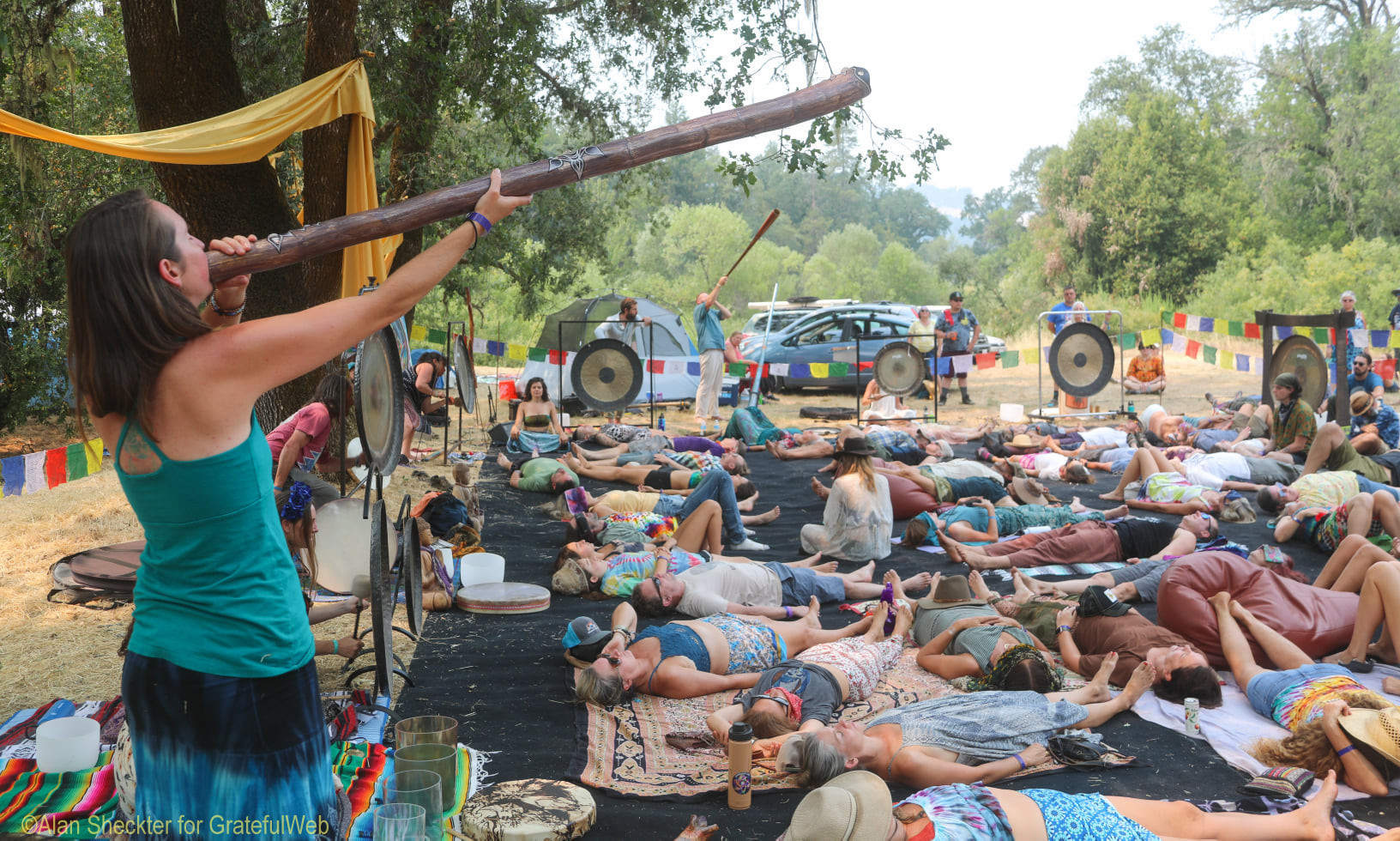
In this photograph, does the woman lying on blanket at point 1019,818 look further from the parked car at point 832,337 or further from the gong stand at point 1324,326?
the parked car at point 832,337

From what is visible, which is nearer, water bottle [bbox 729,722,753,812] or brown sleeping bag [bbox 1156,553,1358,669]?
water bottle [bbox 729,722,753,812]

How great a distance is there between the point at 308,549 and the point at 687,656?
1.70 m

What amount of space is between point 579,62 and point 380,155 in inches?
100

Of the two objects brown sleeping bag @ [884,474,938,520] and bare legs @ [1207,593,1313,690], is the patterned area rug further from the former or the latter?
brown sleeping bag @ [884,474,938,520]

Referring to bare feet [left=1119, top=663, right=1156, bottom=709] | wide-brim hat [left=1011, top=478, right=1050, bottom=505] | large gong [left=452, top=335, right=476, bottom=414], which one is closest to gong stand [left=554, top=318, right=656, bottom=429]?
large gong [left=452, top=335, right=476, bottom=414]

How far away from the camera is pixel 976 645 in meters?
4.41

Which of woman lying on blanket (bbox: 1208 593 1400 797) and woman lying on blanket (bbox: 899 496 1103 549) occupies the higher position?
woman lying on blanket (bbox: 899 496 1103 549)

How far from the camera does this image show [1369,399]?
894 centimetres

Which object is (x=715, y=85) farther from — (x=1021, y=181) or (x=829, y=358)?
(x=1021, y=181)

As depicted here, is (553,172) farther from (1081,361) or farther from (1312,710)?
(1081,361)

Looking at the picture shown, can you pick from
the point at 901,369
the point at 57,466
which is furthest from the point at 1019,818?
the point at 901,369

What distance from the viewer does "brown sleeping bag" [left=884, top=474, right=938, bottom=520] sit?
752cm

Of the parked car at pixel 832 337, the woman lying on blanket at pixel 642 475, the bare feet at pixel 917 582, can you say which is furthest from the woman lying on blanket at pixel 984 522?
the parked car at pixel 832 337

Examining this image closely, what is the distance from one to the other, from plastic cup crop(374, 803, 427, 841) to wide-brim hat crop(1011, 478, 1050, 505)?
6.23 meters
